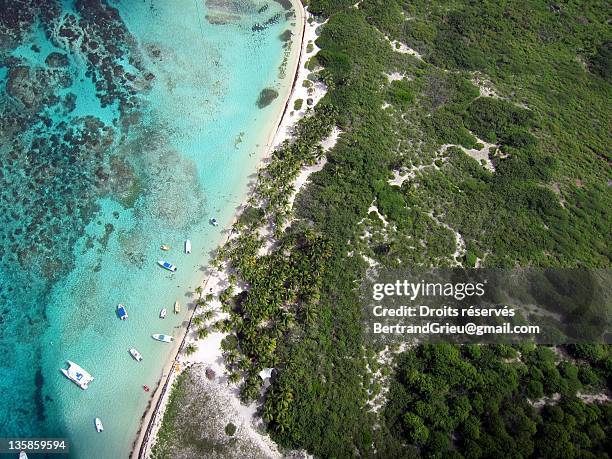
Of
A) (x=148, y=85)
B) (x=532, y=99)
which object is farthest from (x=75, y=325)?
(x=532, y=99)

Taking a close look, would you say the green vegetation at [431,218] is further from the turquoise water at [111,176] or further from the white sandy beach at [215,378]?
the turquoise water at [111,176]

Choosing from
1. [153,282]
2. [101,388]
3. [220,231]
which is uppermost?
[220,231]

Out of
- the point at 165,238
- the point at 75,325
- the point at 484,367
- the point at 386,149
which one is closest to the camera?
the point at 484,367

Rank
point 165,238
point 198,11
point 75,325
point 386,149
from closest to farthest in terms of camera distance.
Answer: point 75,325, point 165,238, point 386,149, point 198,11

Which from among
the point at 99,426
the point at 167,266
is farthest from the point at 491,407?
the point at 99,426

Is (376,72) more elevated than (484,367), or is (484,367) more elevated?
(376,72)

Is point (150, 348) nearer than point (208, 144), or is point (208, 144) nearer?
point (150, 348)

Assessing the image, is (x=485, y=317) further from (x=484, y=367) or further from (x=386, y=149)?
(x=386, y=149)

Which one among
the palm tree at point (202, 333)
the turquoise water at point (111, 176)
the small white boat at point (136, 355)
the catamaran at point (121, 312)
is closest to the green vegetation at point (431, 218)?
the palm tree at point (202, 333)
